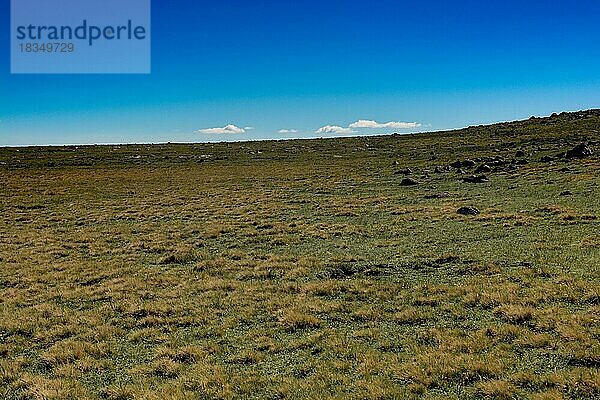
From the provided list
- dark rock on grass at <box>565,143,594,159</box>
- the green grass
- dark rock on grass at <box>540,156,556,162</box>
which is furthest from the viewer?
dark rock on grass at <box>540,156,556,162</box>

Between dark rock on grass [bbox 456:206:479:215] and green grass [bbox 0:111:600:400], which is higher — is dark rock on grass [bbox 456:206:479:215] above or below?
above

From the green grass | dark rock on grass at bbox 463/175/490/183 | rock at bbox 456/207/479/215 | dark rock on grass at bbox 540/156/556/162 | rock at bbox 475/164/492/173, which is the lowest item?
the green grass

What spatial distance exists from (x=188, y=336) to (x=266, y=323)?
94.8 inches

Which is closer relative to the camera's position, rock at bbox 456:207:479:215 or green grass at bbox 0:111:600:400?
green grass at bbox 0:111:600:400

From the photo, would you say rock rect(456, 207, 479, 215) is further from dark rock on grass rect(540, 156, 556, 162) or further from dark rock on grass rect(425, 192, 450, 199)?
dark rock on grass rect(540, 156, 556, 162)

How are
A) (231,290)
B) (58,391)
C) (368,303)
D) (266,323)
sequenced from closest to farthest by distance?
(58,391), (266,323), (368,303), (231,290)

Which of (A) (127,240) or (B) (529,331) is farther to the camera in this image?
(A) (127,240)

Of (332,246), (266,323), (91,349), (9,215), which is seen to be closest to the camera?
(91,349)

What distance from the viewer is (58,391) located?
11625 millimetres

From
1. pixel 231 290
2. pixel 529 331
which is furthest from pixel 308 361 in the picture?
pixel 231 290

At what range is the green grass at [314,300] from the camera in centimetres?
1138

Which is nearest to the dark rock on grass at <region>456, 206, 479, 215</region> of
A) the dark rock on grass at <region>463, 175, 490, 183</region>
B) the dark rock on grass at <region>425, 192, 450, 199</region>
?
the dark rock on grass at <region>425, 192, 450, 199</region>

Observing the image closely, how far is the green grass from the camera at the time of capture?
11383 millimetres

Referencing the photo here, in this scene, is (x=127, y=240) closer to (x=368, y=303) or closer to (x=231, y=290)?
(x=231, y=290)
